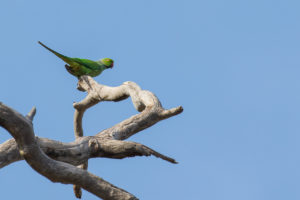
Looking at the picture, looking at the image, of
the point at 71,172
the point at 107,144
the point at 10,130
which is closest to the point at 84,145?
the point at 107,144

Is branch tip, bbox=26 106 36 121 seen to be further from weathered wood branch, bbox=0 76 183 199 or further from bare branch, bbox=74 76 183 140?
bare branch, bbox=74 76 183 140

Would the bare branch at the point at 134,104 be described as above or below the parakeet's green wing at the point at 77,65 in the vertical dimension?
below

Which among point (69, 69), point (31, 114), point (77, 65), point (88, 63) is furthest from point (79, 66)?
point (31, 114)

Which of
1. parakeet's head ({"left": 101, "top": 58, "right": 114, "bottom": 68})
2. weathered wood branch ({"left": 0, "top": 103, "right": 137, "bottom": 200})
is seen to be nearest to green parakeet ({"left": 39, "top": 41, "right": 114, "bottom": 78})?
parakeet's head ({"left": 101, "top": 58, "right": 114, "bottom": 68})

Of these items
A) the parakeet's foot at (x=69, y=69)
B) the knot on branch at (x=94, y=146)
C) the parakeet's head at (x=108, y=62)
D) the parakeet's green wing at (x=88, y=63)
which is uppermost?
the parakeet's head at (x=108, y=62)

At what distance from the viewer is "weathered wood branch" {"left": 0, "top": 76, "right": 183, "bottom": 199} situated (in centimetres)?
366

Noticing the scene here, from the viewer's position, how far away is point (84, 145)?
16.8ft

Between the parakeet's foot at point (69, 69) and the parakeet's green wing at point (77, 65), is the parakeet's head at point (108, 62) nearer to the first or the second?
the parakeet's green wing at point (77, 65)

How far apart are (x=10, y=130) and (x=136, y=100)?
3.14 metres

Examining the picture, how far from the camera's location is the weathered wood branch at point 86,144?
366 centimetres

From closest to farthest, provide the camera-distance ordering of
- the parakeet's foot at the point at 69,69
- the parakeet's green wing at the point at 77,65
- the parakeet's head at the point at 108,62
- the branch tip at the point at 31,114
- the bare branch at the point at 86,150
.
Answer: the branch tip at the point at 31,114 < the bare branch at the point at 86,150 < the parakeet's green wing at the point at 77,65 < the parakeet's foot at the point at 69,69 < the parakeet's head at the point at 108,62

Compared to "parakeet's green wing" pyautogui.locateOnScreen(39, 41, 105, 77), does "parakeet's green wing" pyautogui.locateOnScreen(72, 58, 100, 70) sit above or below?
above

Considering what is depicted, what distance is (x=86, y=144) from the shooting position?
515cm

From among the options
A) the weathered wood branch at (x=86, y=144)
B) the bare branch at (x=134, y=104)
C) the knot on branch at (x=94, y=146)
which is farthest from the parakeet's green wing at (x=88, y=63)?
the knot on branch at (x=94, y=146)
